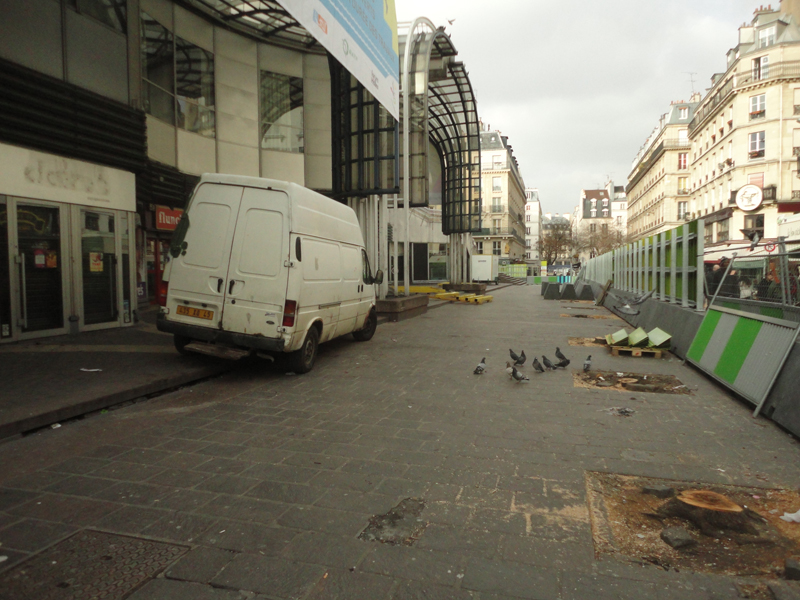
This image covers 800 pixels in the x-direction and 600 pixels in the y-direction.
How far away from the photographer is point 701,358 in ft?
26.4

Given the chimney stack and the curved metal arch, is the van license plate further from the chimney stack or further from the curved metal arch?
the chimney stack

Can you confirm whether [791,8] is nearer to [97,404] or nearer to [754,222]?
[754,222]

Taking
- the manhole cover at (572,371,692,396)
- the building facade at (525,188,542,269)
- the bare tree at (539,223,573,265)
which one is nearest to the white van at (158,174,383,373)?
the manhole cover at (572,371,692,396)

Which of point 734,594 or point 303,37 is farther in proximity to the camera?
point 303,37

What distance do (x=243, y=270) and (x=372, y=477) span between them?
13.8 feet

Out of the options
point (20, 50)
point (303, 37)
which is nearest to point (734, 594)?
point (20, 50)

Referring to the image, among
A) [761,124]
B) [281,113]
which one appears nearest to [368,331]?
[281,113]

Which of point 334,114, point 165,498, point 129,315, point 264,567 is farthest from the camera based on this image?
point 334,114

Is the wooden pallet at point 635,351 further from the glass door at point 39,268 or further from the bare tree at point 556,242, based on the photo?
the bare tree at point 556,242

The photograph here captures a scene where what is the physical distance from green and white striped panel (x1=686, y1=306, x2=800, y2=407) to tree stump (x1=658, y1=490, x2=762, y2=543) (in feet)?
9.15

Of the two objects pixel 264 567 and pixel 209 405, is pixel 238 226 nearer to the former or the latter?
pixel 209 405

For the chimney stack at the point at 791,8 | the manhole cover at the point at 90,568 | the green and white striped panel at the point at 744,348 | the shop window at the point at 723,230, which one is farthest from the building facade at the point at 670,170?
the manhole cover at the point at 90,568

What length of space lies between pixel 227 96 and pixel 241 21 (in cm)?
238

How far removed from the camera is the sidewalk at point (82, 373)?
5340 mm
